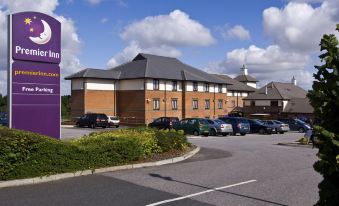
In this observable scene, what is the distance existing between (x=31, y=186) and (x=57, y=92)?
17.2 feet

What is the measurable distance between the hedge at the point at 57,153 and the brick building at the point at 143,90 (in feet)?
133

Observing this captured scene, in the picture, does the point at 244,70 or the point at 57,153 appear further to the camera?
the point at 244,70

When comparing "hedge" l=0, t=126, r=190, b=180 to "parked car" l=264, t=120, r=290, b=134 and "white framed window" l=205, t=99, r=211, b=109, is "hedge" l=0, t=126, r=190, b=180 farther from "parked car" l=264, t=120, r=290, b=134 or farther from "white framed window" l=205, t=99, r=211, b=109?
"white framed window" l=205, t=99, r=211, b=109

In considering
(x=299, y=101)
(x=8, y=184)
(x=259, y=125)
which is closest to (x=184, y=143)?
(x=8, y=184)

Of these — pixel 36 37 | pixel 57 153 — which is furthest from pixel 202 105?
pixel 57 153

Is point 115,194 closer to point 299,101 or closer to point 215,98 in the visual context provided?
point 215,98

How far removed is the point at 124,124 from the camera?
57.6 m

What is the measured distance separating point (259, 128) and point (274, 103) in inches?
1339

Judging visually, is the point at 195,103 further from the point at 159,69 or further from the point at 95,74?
the point at 95,74

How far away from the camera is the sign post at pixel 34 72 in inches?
539

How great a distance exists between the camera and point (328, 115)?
470 cm

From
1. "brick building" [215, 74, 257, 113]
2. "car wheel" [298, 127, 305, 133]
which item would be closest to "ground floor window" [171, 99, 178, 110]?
"car wheel" [298, 127, 305, 133]

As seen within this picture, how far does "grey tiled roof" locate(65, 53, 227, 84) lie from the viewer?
56844 mm

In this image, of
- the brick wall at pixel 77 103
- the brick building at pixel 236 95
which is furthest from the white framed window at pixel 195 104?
the brick wall at pixel 77 103
